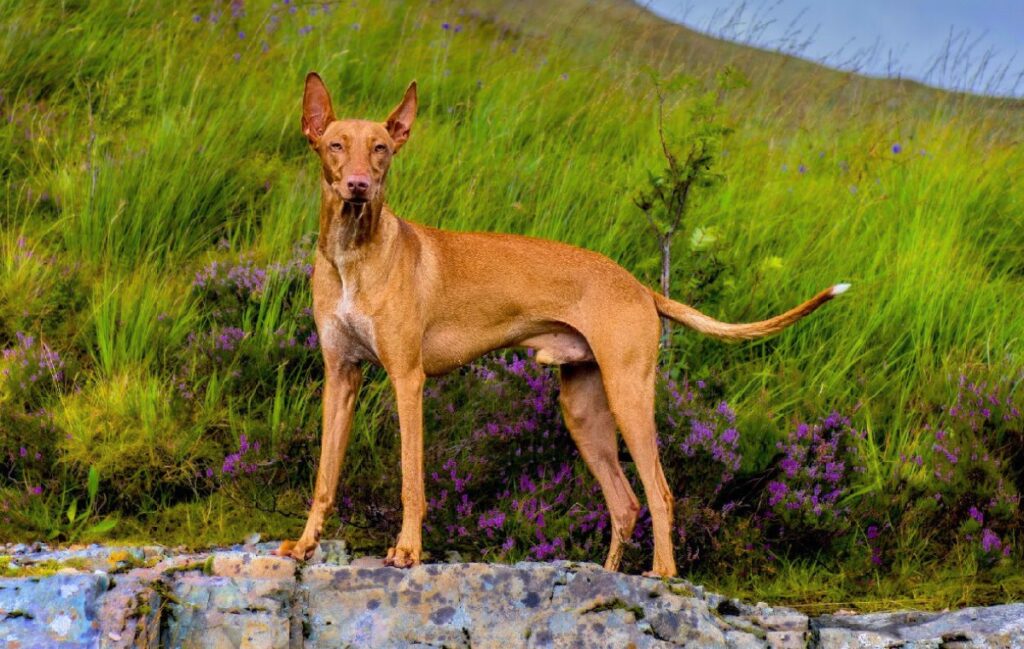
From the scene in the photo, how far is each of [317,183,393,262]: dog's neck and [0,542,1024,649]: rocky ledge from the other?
122cm

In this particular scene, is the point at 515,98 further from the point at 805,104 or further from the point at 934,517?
the point at 934,517

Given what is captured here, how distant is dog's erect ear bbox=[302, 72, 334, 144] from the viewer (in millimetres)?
4820

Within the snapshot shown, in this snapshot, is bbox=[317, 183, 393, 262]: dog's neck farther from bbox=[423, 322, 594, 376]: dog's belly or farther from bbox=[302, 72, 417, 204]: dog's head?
bbox=[423, 322, 594, 376]: dog's belly

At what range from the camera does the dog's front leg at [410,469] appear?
450 centimetres

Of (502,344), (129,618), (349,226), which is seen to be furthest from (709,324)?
(129,618)

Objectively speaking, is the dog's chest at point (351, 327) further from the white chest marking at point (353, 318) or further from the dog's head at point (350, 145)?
the dog's head at point (350, 145)

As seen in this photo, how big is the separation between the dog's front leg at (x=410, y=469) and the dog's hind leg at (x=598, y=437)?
0.95m

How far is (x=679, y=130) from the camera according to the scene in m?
9.26

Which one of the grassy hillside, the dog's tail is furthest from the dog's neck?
the grassy hillside

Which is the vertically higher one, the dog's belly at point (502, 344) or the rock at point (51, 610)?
the dog's belly at point (502, 344)

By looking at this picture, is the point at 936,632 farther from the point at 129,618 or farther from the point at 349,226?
the point at 129,618

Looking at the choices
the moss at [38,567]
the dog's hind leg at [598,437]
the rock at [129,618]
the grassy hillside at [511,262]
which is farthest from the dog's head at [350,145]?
the grassy hillside at [511,262]

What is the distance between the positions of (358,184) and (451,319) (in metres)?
0.89

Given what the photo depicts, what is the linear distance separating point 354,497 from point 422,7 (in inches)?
262
